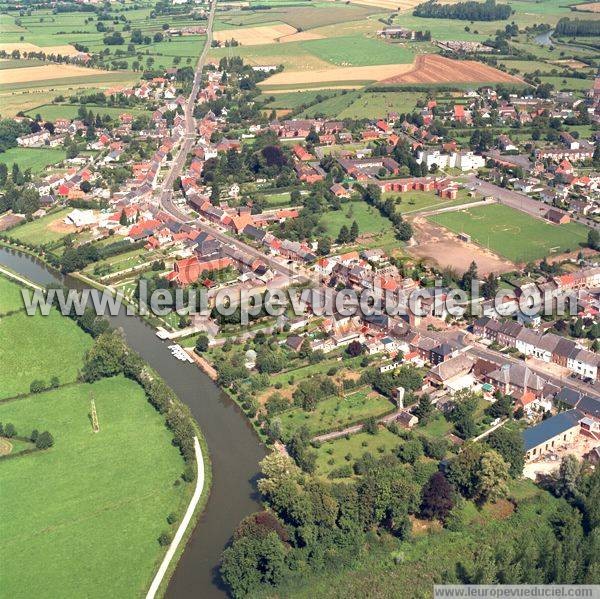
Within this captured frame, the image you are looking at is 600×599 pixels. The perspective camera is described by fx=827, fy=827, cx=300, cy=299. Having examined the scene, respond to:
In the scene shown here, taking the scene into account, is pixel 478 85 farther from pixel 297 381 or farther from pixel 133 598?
pixel 133 598

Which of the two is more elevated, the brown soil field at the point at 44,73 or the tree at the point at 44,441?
the brown soil field at the point at 44,73

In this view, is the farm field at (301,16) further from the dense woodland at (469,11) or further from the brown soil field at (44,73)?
the brown soil field at (44,73)

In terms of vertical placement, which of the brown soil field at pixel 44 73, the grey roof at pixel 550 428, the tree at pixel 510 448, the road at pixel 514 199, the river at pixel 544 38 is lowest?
the road at pixel 514 199

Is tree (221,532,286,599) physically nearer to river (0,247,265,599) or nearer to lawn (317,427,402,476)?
river (0,247,265,599)

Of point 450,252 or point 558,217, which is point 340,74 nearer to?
point 558,217

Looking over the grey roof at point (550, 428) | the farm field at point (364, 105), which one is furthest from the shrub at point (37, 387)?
the farm field at point (364, 105)

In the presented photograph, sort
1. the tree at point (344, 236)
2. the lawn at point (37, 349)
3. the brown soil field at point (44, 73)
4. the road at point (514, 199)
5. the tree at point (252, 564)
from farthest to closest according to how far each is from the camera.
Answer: the brown soil field at point (44, 73), the road at point (514, 199), the tree at point (344, 236), the lawn at point (37, 349), the tree at point (252, 564)

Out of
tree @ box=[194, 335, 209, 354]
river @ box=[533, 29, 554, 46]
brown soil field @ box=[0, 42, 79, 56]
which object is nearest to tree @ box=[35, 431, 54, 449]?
tree @ box=[194, 335, 209, 354]
